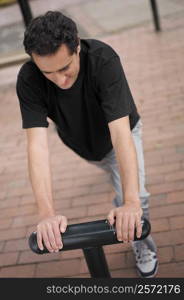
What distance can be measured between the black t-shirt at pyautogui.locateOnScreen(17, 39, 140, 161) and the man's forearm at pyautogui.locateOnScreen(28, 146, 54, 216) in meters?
0.15

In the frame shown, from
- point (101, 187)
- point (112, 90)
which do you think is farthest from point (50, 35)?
point (101, 187)

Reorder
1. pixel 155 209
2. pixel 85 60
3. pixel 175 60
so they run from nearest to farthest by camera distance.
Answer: pixel 85 60
pixel 155 209
pixel 175 60

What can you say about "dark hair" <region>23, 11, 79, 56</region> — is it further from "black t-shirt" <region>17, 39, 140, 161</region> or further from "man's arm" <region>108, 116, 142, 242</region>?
"man's arm" <region>108, 116, 142, 242</region>

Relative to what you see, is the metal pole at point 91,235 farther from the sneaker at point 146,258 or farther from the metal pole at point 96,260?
the sneaker at point 146,258

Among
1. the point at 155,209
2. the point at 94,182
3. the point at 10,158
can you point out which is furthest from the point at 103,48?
the point at 10,158

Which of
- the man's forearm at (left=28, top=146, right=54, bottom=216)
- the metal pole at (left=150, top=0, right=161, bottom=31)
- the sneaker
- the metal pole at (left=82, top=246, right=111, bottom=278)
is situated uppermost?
the metal pole at (left=82, top=246, right=111, bottom=278)

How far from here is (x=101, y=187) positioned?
3809 millimetres

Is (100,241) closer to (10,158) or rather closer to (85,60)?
(85,60)

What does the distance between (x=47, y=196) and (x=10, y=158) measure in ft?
9.28

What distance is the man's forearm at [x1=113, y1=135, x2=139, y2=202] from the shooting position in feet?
6.03

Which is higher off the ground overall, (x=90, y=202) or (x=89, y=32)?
(x=90, y=202)

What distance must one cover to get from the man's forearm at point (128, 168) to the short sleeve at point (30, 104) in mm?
419

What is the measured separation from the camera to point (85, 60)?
2.08 metres

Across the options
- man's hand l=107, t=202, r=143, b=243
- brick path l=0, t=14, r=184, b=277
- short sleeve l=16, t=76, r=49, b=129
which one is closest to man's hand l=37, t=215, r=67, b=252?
man's hand l=107, t=202, r=143, b=243
